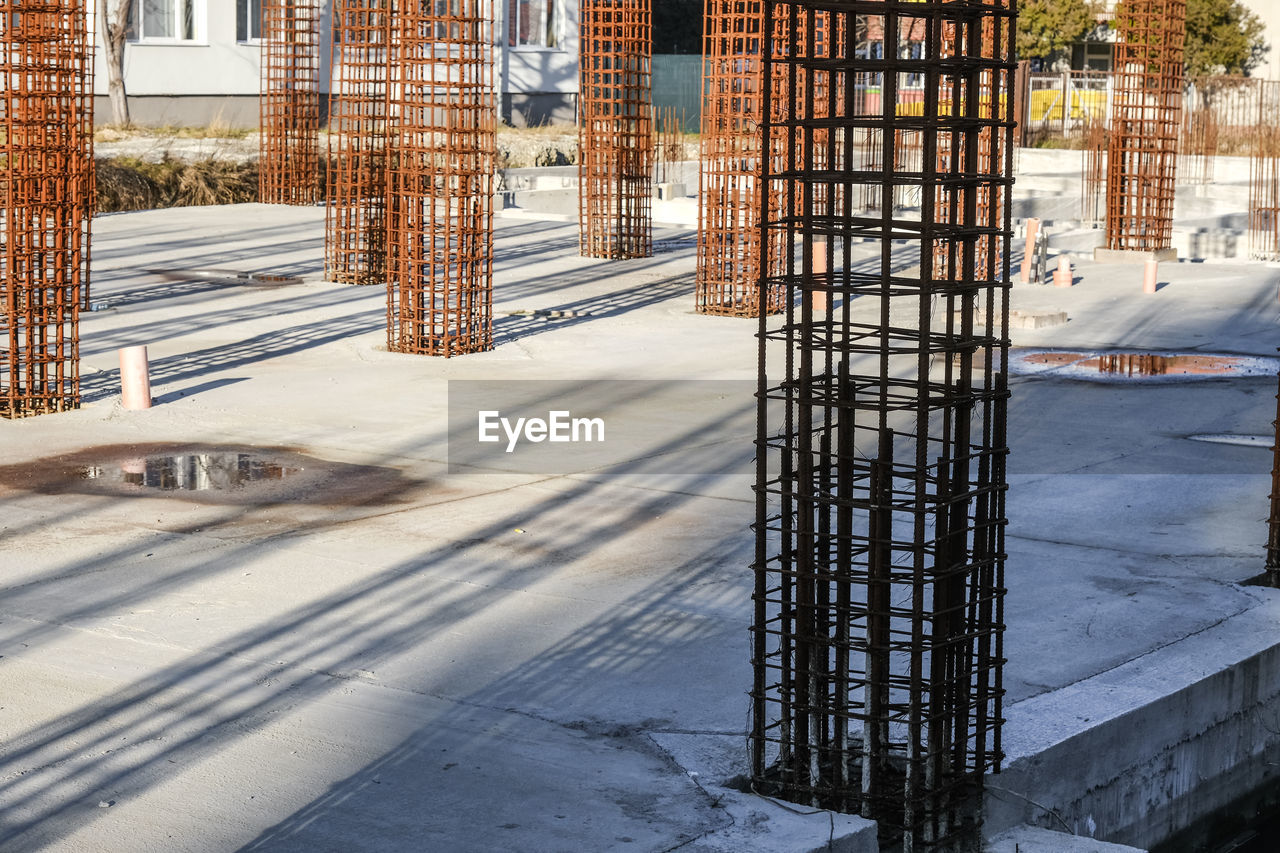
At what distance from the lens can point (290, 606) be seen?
25.2 feet

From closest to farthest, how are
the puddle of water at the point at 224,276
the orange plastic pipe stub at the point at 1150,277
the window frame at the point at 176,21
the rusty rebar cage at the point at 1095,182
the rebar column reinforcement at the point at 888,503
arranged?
the rebar column reinforcement at the point at 888,503 < the puddle of water at the point at 224,276 < the orange plastic pipe stub at the point at 1150,277 < the rusty rebar cage at the point at 1095,182 < the window frame at the point at 176,21

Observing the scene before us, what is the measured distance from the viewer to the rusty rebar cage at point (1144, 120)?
2481cm

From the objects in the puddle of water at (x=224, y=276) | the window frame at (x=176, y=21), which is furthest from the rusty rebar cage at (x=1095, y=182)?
the window frame at (x=176, y=21)

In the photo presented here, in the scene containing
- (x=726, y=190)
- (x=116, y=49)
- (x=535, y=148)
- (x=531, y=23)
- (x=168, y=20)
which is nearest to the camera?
(x=726, y=190)

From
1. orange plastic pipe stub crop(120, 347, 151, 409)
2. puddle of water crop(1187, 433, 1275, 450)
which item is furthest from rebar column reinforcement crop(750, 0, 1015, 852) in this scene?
orange plastic pipe stub crop(120, 347, 151, 409)

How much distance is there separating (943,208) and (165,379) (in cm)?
1043

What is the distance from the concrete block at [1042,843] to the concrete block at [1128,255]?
20.5m

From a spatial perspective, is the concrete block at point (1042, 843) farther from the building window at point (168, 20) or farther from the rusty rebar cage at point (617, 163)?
the building window at point (168, 20)

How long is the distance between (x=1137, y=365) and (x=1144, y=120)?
33.2ft

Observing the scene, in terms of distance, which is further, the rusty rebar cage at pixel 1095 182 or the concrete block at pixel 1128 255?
the rusty rebar cage at pixel 1095 182

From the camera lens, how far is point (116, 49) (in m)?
35.6

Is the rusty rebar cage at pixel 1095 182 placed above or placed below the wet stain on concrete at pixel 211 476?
above

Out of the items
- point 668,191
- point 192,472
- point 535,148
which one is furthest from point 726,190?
point 535,148

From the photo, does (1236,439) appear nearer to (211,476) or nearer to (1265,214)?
(211,476)
